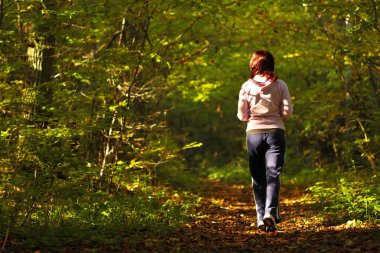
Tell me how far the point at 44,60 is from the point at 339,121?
28.0ft

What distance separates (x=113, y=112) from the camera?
834 cm

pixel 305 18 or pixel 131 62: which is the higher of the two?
pixel 305 18

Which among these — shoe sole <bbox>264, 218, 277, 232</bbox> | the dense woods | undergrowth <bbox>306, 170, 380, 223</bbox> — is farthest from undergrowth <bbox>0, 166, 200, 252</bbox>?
undergrowth <bbox>306, 170, 380, 223</bbox>

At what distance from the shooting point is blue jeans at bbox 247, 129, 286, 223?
6.50 m

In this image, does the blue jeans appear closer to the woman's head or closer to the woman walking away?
the woman walking away

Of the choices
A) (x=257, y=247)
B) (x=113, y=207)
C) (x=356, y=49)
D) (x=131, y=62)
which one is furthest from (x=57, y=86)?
(x=356, y=49)

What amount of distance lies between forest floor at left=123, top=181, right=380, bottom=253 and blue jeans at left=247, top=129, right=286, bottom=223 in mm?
314

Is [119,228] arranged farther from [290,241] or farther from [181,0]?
[181,0]

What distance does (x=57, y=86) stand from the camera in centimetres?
747

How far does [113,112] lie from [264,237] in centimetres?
328

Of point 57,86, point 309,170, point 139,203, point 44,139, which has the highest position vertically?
point 57,86

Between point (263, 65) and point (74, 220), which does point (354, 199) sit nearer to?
point (263, 65)

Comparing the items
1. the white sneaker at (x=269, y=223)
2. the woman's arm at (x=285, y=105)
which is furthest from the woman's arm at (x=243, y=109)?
the white sneaker at (x=269, y=223)

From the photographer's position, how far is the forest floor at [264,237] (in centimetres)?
543
